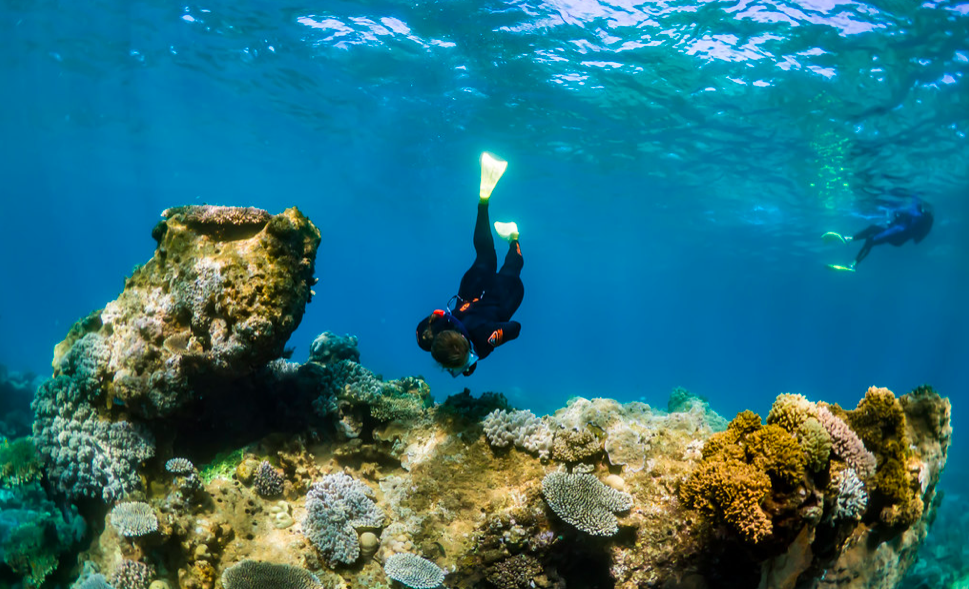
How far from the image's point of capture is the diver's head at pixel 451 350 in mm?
4926

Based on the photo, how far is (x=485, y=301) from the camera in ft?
22.3

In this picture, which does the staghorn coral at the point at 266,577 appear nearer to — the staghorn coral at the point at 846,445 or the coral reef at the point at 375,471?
the coral reef at the point at 375,471

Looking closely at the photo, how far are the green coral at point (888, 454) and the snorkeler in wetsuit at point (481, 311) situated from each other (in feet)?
11.7

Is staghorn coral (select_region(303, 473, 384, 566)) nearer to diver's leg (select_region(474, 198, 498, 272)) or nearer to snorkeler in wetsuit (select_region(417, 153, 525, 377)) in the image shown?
snorkeler in wetsuit (select_region(417, 153, 525, 377))

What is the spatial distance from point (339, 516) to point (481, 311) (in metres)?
2.81

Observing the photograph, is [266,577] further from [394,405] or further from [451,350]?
[451,350]

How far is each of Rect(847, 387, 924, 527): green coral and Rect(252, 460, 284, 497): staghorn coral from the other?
6.07m

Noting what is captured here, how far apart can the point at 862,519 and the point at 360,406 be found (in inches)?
220

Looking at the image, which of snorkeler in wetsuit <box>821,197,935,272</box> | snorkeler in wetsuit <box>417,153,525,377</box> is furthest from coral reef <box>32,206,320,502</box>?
snorkeler in wetsuit <box>821,197,935,272</box>

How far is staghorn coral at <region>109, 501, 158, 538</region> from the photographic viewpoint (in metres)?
4.68

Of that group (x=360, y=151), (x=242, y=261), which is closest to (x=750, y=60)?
(x=242, y=261)

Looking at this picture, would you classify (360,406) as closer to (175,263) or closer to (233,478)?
(233,478)

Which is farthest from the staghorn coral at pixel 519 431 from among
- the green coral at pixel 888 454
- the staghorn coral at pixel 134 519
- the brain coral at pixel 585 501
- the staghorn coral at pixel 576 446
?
the staghorn coral at pixel 134 519

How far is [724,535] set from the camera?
4.16 m
